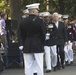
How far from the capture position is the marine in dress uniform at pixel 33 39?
8.69 meters

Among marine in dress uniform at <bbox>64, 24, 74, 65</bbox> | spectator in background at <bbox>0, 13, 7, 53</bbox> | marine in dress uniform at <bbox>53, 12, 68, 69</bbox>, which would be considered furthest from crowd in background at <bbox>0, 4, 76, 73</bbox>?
spectator in background at <bbox>0, 13, 7, 53</bbox>

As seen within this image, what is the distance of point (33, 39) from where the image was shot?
28.6 ft

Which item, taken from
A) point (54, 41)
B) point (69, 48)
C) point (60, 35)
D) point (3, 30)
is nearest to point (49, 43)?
point (54, 41)

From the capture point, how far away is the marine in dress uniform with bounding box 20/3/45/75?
342 inches

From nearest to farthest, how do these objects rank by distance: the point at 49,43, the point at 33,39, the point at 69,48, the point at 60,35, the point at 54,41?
the point at 33,39, the point at 49,43, the point at 54,41, the point at 60,35, the point at 69,48

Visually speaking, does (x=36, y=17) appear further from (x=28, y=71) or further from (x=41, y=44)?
(x=28, y=71)

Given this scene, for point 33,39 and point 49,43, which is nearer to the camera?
point 33,39

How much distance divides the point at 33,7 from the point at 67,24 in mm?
5184

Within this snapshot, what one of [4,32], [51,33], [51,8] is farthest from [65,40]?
[51,8]

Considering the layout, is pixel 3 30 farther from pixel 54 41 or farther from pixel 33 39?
pixel 33 39

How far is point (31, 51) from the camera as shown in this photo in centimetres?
873

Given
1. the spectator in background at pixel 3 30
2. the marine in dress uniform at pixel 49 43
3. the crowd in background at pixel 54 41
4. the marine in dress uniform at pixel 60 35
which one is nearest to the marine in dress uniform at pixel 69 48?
the crowd in background at pixel 54 41

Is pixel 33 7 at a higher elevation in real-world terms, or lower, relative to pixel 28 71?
higher

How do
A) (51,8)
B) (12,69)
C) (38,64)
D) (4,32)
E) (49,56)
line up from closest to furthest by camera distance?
1. (38,64)
2. (49,56)
3. (12,69)
4. (4,32)
5. (51,8)
